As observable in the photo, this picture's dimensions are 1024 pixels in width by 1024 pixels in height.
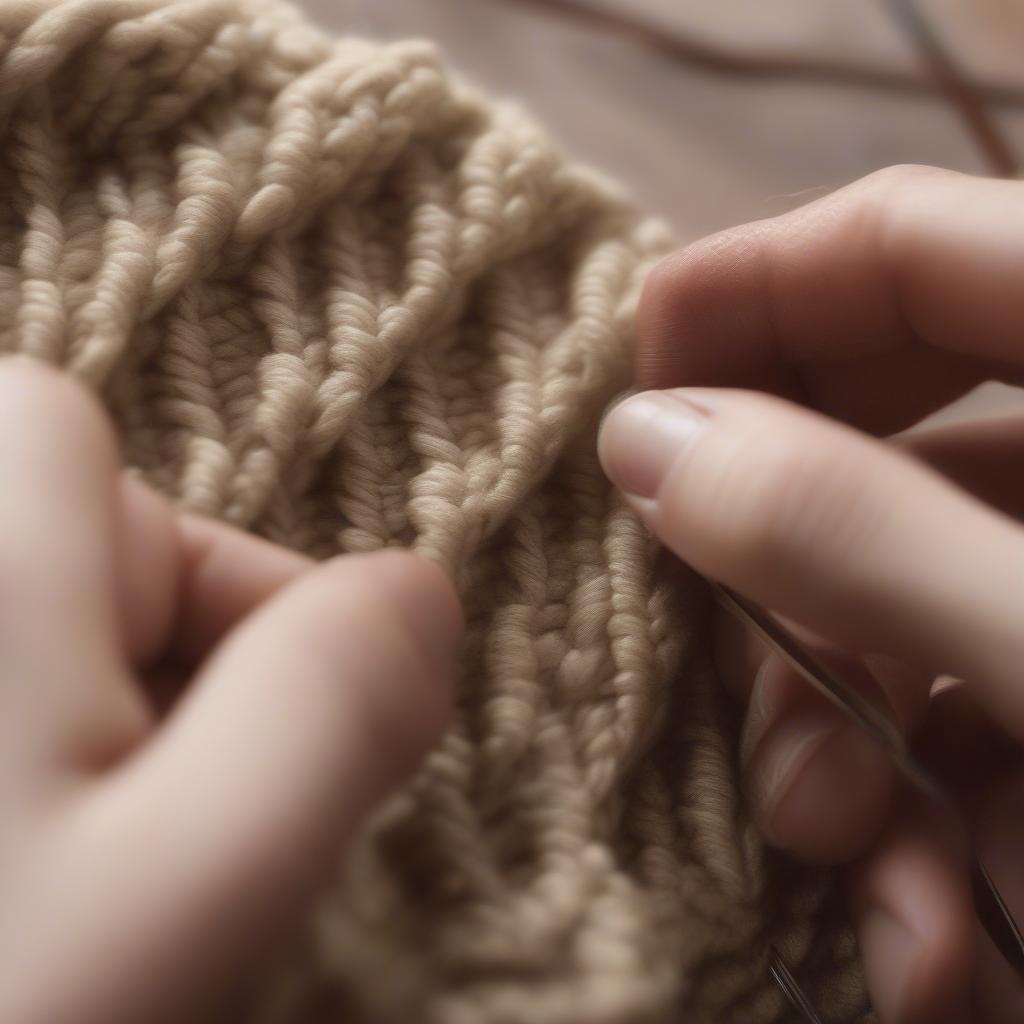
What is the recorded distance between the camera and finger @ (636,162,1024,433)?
1.62 feet

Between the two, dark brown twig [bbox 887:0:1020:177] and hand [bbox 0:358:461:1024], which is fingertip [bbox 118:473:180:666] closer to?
hand [bbox 0:358:461:1024]

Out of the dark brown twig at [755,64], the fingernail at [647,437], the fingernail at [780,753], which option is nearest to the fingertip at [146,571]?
the fingernail at [647,437]

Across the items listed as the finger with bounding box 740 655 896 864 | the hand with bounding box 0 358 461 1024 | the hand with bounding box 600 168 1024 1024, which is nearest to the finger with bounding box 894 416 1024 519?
the hand with bounding box 600 168 1024 1024

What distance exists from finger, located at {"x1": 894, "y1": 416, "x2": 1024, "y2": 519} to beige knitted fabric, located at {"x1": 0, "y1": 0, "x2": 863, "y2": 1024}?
0.67ft

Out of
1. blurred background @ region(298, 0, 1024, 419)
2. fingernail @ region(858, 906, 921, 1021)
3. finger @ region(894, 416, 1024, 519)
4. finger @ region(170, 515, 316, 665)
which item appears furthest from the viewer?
blurred background @ region(298, 0, 1024, 419)

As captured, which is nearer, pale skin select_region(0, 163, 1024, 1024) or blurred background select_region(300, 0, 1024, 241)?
pale skin select_region(0, 163, 1024, 1024)

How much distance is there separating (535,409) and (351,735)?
266mm

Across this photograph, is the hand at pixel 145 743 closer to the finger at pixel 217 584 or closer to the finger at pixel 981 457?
the finger at pixel 217 584

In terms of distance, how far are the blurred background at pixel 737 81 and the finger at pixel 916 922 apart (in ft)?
2.03

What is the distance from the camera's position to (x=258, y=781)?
28cm

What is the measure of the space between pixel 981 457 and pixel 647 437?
0.98ft

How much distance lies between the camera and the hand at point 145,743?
10.5 inches

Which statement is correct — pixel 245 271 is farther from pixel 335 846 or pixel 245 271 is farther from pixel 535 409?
pixel 335 846

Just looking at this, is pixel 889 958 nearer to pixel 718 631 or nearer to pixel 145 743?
pixel 718 631
